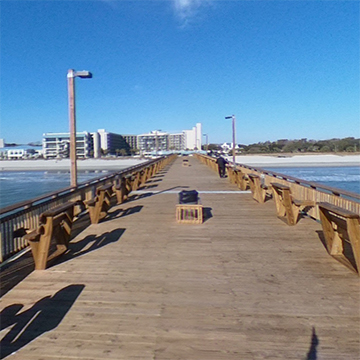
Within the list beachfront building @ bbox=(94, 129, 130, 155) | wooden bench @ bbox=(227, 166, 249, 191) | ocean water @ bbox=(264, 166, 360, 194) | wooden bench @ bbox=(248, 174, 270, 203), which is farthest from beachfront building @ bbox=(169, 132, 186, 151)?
wooden bench @ bbox=(248, 174, 270, 203)

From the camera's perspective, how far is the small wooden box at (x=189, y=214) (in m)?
6.86

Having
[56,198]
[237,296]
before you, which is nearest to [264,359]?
[237,296]

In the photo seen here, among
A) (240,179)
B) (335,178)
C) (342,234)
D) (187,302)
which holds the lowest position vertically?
(335,178)

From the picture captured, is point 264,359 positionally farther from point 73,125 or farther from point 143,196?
point 143,196

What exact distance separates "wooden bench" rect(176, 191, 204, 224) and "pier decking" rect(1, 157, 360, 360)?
1057 millimetres

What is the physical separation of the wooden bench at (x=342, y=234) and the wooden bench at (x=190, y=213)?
2733 mm

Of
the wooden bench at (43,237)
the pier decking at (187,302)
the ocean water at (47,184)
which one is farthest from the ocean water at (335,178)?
the wooden bench at (43,237)

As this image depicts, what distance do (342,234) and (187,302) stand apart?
8.16 ft

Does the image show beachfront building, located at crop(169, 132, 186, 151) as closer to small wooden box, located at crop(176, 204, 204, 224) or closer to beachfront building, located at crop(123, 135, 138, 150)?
beachfront building, located at crop(123, 135, 138, 150)

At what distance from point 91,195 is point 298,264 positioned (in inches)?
227

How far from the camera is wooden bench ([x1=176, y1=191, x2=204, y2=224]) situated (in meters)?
6.86

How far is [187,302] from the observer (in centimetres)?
328

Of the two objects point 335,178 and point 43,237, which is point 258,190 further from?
point 335,178

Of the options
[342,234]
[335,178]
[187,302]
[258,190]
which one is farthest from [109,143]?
[187,302]
